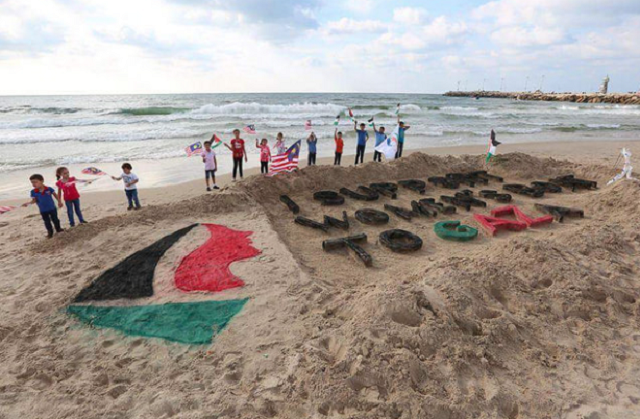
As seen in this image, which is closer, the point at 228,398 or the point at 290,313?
the point at 228,398

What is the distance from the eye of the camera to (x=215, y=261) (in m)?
5.82

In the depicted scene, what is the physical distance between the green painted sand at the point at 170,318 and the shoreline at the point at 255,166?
17.2ft

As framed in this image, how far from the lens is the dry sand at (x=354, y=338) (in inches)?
128

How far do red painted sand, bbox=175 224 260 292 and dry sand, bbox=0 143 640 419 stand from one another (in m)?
0.19

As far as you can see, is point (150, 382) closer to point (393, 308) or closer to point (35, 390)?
point (35, 390)

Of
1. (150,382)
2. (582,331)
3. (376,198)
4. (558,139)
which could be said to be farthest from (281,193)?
(558,139)

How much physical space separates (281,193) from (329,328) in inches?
232

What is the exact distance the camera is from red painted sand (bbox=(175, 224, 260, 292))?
516 cm

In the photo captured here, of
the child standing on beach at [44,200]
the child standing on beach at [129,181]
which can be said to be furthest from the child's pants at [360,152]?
the child standing on beach at [44,200]

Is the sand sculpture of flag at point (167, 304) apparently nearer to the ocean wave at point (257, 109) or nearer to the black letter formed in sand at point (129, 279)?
the black letter formed in sand at point (129, 279)

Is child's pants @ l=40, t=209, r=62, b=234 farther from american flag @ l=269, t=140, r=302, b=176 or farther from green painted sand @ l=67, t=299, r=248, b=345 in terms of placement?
american flag @ l=269, t=140, r=302, b=176

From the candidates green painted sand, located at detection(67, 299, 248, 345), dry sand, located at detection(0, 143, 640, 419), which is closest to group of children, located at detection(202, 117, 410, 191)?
dry sand, located at detection(0, 143, 640, 419)

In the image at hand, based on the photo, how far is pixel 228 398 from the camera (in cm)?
326

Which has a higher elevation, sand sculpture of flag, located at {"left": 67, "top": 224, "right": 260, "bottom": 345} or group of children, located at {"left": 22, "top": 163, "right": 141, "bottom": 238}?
group of children, located at {"left": 22, "top": 163, "right": 141, "bottom": 238}
